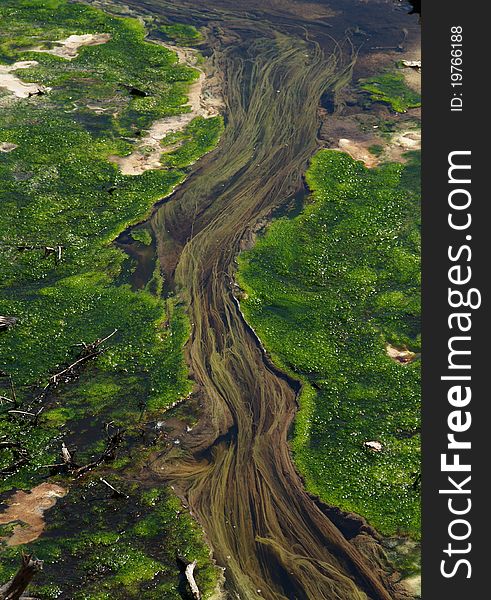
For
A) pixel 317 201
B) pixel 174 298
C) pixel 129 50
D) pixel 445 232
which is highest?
pixel 129 50

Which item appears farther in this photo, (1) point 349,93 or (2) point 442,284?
(1) point 349,93

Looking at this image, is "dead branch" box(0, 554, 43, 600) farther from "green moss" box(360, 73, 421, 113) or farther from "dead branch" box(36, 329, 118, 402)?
"green moss" box(360, 73, 421, 113)

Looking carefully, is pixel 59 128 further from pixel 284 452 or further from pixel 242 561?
pixel 242 561

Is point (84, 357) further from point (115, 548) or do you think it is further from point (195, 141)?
point (195, 141)

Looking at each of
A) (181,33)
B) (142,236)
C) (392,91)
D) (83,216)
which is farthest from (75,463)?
(181,33)

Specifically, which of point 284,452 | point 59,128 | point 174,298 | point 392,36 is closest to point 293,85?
point 392,36

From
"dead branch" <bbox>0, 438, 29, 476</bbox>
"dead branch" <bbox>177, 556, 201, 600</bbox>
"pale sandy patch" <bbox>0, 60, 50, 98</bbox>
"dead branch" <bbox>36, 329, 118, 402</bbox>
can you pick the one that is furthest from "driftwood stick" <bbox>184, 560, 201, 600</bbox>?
"pale sandy patch" <bbox>0, 60, 50, 98</bbox>

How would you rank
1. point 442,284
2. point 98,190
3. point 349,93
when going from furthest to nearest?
point 349,93
point 98,190
point 442,284

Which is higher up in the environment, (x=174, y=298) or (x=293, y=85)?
(x=293, y=85)
